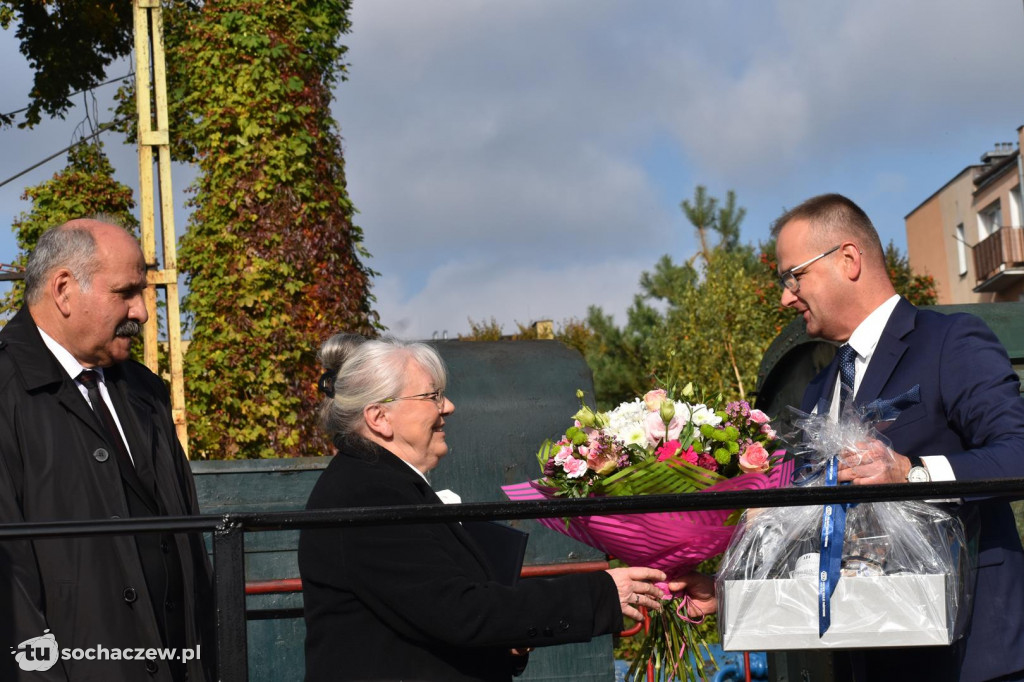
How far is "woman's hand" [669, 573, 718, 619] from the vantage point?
2.78 m

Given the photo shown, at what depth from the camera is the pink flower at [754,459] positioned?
2.66 metres

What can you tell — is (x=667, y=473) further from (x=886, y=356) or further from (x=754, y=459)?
(x=886, y=356)

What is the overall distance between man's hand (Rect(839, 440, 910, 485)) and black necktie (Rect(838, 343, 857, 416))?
17.2 inches

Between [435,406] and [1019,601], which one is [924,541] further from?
[435,406]

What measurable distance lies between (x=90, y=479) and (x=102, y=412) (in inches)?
11.1

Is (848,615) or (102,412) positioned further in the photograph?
(102,412)

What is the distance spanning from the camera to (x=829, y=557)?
2.19m

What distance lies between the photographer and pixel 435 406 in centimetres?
280

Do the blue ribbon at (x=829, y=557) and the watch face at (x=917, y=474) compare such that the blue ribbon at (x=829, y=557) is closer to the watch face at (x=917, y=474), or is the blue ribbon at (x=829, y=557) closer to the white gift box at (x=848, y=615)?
the white gift box at (x=848, y=615)

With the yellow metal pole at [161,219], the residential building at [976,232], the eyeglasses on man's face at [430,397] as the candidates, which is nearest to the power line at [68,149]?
the yellow metal pole at [161,219]

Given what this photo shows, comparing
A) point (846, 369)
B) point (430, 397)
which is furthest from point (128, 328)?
point (846, 369)

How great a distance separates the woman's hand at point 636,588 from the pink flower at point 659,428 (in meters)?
0.33

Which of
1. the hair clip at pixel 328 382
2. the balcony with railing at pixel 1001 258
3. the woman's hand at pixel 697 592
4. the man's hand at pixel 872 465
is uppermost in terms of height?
the balcony with railing at pixel 1001 258

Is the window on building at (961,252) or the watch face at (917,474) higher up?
the window on building at (961,252)
